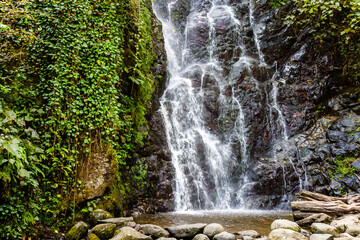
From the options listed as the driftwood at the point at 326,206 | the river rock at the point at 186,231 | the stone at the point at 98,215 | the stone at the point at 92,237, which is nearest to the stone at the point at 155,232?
the river rock at the point at 186,231

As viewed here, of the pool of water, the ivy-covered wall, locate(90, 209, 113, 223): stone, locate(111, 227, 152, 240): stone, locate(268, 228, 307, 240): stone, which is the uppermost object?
the ivy-covered wall

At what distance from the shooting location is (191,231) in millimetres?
4609

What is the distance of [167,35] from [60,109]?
10465 mm

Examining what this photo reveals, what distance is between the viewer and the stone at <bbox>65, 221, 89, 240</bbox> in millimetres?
4141

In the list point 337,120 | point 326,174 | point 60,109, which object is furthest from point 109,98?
point 337,120

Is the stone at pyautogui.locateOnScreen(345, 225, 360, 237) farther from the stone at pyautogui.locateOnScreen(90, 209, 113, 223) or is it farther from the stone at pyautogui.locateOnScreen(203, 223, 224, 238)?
the stone at pyautogui.locateOnScreen(90, 209, 113, 223)

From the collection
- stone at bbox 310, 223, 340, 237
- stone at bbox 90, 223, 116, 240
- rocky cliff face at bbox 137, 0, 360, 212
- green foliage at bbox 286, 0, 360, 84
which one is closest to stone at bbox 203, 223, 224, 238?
stone at bbox 90, 223, 116, 240

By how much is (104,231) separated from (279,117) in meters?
9.29

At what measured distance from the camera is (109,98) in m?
5.56

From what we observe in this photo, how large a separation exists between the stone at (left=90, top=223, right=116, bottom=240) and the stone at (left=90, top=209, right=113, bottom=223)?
435 millimetres

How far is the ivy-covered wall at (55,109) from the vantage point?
3.72 metres

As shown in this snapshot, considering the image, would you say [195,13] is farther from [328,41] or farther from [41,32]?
[41,32]

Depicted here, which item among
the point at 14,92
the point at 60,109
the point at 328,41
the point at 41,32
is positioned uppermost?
the point at 328,41

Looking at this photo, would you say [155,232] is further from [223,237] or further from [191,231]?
[223,237]
